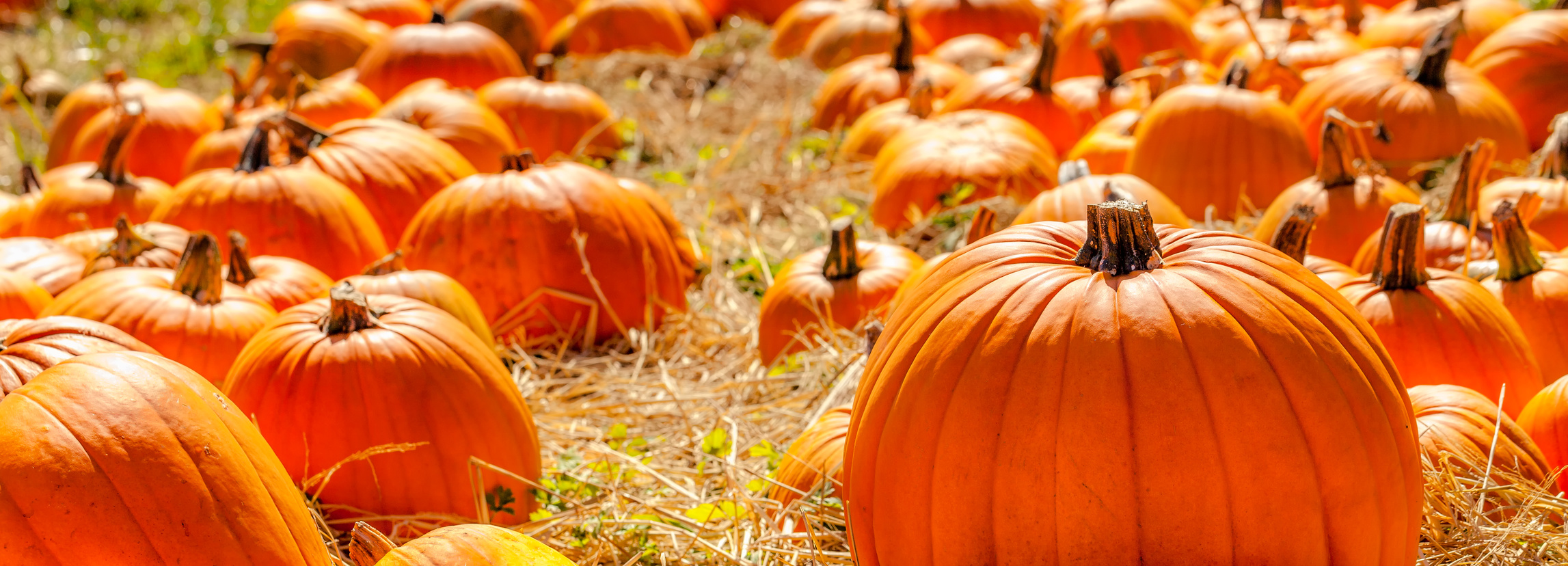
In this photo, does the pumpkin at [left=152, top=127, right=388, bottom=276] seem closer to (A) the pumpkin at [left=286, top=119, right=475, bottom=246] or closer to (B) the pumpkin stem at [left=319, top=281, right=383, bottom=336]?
(A) the pumpkin at [left=286, top=119, right=475, bottom=246]

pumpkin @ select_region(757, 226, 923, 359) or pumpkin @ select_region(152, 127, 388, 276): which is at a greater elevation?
pumpkin @ select_region(152, 127, 388, 276)

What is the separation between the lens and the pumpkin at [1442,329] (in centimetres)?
280

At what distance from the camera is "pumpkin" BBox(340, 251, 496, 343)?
11.9 feet

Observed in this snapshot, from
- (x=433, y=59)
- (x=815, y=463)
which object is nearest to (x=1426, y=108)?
(x=815, y=463)

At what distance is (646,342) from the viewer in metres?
4.44

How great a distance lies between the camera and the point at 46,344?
7.54ft

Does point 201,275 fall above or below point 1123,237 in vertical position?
below

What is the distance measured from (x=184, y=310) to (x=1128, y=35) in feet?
19.0

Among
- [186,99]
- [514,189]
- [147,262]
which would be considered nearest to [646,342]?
[514,189]

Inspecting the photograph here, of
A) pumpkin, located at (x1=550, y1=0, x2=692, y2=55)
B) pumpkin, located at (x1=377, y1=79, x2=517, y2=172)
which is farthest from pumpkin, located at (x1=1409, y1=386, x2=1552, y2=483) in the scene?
pumpkin, located at (x1=550, y1=0, x2=692, y2=55)

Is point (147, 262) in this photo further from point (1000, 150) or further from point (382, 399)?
point (1000, 150)

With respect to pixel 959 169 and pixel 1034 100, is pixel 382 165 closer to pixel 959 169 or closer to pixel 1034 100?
pixel 959 169

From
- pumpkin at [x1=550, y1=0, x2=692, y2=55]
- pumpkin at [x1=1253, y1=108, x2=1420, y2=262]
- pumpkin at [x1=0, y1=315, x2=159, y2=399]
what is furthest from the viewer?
pumpkin at [x1=550, y1=0, x2=692, y2=55]

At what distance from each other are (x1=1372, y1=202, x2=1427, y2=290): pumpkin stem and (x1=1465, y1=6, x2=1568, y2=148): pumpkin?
3116 millimetres
